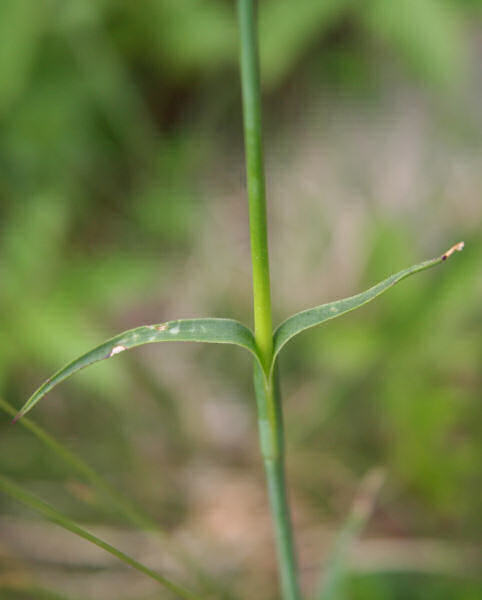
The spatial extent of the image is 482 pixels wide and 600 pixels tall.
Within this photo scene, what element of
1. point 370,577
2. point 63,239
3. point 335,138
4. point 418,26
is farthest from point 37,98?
point 370,577

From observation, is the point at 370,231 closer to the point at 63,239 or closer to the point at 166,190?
the point at 166,190

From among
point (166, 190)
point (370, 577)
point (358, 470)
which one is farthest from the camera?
point (166, 190)

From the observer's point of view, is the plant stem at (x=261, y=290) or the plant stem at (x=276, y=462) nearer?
the plant stem at (x=261, y=290)

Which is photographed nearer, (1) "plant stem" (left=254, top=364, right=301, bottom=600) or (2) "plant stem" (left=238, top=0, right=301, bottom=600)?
(2) "plant stem" (left=238, top=0, right=301, bottom=600)

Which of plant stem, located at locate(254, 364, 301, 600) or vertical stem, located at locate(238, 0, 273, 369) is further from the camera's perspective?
plant stem, located at locate(254, 364, 301, 600)

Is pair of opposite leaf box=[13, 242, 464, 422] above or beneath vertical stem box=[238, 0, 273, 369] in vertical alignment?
beneath

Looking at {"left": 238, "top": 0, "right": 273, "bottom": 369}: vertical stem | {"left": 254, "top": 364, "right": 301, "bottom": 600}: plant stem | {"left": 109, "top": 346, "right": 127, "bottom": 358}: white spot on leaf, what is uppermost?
{"left": 238, "top": 0, "right": 273, "bottom": 369}: vertical stem
